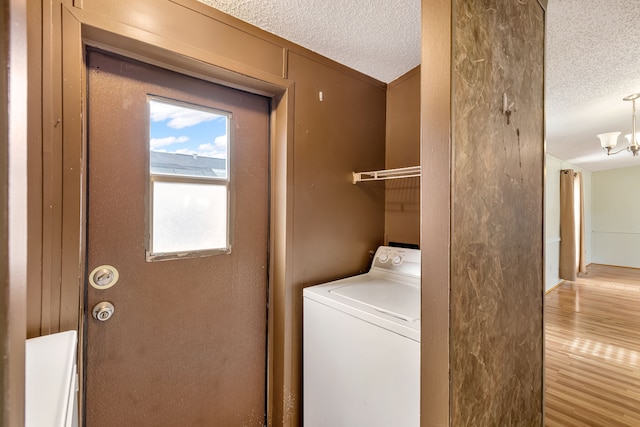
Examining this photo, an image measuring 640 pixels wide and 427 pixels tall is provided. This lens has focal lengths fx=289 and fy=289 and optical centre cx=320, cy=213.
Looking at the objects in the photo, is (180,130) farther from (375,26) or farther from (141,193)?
(375,26)

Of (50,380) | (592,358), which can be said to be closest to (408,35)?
(50,380)

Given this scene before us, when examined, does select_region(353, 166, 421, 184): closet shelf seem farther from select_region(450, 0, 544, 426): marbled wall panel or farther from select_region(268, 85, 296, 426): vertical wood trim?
select_region(450, 0, 544, 426): marbled wall panel

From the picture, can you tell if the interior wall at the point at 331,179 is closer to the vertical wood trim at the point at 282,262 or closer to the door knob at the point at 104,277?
the vertical wood trim at the point at 282,262

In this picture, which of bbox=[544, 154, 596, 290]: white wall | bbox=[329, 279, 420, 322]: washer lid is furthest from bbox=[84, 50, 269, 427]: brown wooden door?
bbox=[544, 154, 596, 290]: white wall

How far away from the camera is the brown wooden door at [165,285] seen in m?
1.12

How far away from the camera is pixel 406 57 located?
1.64m

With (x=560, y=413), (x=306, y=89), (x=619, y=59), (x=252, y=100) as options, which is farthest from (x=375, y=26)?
(x=560, y=413)

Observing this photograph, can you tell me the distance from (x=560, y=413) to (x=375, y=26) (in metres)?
2.64

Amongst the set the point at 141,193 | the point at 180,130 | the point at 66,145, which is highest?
the point at 180,130

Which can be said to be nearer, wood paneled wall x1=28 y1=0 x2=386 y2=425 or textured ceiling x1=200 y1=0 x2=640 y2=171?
wood paneled wall x1=28 y1=0 x2=386 y2=425

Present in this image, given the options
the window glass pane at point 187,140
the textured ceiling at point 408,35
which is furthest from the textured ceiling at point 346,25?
the window glass pane at point 187,140

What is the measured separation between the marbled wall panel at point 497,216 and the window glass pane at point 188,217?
1.06m

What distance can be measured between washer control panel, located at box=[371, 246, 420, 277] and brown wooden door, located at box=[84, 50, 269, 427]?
2.36ft

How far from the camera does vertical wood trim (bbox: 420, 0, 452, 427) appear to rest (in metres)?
0.79
